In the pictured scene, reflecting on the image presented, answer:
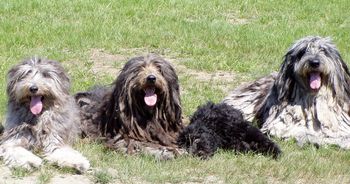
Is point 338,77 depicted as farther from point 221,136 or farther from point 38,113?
point 38,113

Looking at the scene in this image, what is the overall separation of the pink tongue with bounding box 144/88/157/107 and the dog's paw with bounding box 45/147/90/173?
84 cm

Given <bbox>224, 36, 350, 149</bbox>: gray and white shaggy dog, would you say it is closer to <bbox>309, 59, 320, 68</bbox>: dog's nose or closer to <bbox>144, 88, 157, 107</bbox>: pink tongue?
<bbox>309, 59, 320, 68</bbox>: dog's nose

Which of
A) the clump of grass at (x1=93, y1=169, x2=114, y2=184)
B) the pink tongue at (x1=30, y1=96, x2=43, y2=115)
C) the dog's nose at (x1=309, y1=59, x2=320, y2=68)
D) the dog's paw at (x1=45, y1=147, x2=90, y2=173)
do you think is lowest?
the clump of grass at (x1=93, y1=169, x2=114, y2=184)

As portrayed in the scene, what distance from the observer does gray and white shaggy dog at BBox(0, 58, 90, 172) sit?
25.2ft

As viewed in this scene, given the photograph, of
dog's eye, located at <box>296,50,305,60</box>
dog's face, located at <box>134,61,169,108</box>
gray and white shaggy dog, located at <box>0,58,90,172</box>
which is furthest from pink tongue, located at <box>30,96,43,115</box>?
dog's eye, located at <box>296,50,305,60</box>

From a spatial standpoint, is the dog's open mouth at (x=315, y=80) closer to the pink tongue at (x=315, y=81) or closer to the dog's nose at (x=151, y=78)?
the pink tongue at (x=315, y=81)

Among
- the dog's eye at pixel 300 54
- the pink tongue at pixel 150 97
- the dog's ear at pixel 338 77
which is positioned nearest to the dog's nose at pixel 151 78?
the pink tongue at pixel 150 97

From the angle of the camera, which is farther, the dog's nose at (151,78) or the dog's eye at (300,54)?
the dog's eye at (300,54)

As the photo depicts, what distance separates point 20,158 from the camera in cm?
741

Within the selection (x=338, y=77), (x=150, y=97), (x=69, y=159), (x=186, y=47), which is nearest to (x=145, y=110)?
(x=150, y=97)

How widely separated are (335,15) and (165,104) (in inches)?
330

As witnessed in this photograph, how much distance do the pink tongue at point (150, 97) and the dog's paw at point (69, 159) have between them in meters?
0.84

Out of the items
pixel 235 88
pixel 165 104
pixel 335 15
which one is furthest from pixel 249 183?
pixel 335 15

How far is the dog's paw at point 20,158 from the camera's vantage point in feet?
24.1
